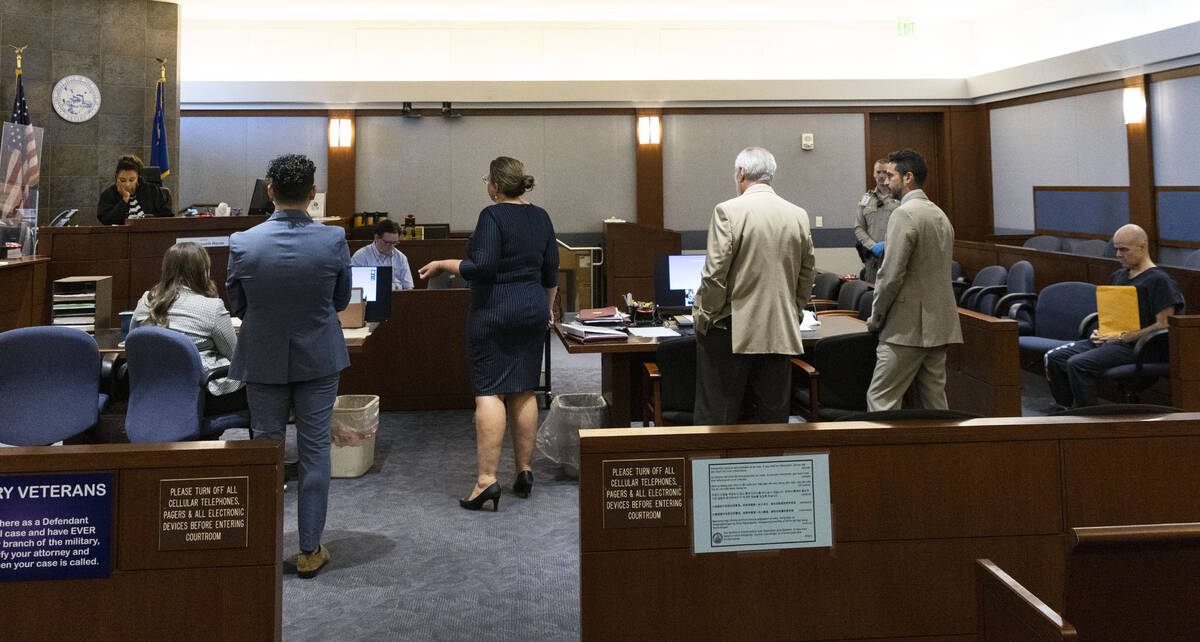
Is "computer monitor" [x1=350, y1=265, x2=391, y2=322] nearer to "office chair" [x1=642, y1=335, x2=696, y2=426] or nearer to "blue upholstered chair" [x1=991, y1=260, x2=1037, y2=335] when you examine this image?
"office chair" [x1=642, y1=335, x2=696, y2=426]

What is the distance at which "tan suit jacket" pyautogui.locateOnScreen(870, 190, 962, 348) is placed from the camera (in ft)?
10.6

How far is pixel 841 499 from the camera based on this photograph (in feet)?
5.41

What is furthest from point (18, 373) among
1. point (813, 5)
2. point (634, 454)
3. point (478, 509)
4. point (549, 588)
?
point (813, 5)

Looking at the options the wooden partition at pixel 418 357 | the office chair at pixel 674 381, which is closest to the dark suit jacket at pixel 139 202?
the wooden partition at pixel 418 357

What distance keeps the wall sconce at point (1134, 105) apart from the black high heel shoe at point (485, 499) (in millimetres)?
7712

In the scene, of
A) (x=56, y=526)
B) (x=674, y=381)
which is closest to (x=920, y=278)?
(x=674, y=381)

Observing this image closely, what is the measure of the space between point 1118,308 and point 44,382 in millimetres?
5480

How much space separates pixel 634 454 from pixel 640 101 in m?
9.59

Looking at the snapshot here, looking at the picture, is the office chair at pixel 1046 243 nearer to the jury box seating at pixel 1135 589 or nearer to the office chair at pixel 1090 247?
the office chair at pixel 1090 247

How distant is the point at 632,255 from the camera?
31.0 feet

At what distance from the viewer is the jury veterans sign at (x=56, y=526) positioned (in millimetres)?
1479

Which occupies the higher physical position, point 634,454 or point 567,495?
point 634,454

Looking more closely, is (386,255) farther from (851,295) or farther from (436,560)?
(436,560)

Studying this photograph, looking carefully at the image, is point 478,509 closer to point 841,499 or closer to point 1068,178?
point 841,499
